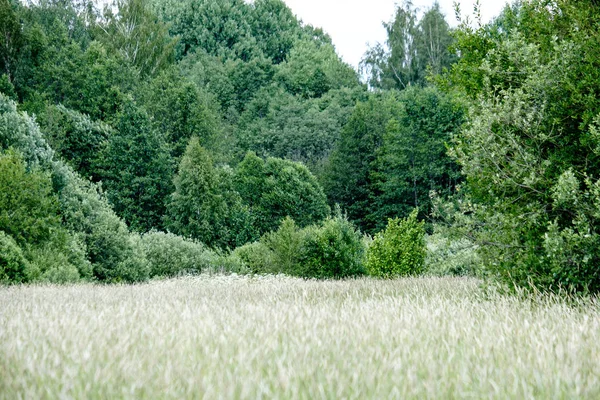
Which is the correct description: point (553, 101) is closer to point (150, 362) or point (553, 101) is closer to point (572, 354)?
point (572, 354)

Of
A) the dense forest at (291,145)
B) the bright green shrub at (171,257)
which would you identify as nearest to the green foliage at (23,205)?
the dense forest at (291,145)

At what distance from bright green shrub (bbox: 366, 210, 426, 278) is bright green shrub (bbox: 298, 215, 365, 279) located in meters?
2.73

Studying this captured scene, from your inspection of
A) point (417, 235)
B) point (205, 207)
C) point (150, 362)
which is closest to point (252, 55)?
point (205, 207)

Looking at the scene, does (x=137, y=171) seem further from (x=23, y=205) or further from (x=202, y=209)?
(x=23, y=205)

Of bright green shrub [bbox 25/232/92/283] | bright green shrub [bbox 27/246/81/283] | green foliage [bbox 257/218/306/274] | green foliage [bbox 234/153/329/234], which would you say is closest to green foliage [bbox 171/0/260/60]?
green foliage [bbox 234/153/329/234]

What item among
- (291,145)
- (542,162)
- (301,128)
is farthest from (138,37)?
(542,162)

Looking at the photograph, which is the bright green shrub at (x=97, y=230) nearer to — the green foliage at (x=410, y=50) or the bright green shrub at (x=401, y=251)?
the bright green shrub at (x=401, y=251)

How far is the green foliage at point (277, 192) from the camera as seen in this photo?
44.2 meters

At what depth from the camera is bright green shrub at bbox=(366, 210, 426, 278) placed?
18.5 meters

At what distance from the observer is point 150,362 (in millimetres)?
4191

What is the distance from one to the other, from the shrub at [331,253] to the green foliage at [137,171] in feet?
67.0

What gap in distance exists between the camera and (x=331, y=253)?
21.6m

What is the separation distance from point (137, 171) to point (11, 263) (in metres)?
27.4

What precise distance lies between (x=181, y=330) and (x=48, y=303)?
A: 10.2 ft
